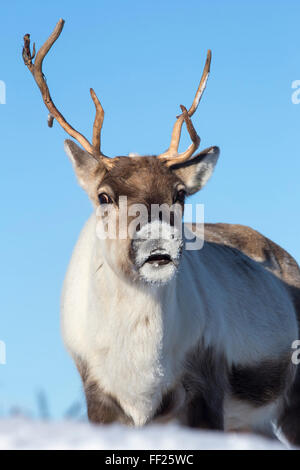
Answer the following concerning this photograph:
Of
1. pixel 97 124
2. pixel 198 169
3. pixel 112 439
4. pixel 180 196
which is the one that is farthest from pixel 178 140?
pixel 112 439

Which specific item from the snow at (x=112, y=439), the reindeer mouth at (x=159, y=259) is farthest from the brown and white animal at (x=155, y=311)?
the snow at (x=112, y=439)

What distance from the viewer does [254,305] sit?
792 centimetres

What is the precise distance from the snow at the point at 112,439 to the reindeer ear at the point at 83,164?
472 centimetres

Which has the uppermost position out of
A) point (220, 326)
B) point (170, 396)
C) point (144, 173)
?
point (144, 173)

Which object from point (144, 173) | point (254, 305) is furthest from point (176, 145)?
point (254, 305)

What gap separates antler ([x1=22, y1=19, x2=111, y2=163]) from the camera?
6.87m

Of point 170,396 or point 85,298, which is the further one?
point 85,298

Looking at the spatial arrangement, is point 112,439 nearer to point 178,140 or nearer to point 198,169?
point 198,169

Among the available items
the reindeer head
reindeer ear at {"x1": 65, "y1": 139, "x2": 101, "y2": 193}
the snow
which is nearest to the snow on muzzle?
the reindeer head

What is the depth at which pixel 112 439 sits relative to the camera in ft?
6.05

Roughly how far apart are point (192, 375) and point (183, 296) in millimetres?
709

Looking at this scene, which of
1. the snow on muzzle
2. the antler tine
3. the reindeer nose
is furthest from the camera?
the antler tine

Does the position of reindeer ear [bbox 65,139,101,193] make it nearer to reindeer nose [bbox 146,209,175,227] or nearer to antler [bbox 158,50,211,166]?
antler [bbox 158,50,211,166]
